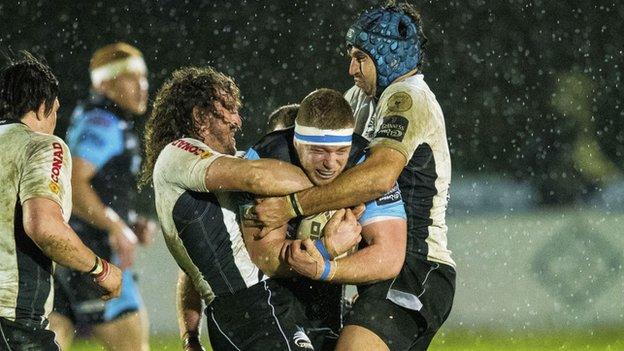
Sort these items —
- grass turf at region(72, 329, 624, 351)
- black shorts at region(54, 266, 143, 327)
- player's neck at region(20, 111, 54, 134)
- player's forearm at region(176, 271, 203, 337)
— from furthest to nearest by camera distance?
grass turf at region(72, 329, 624, 351) < black shorts at region(54, 266, 143, 327) < player's forearm at region(176, 271, 203, 337) < player's neck at region(20, 111, 54, 134)

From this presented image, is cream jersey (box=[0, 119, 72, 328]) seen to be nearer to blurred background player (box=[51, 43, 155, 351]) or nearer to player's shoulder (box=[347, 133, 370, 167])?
player's shoulder (box=[347, 133, 370, 167])

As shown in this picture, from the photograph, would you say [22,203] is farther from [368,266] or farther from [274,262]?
[368,266]

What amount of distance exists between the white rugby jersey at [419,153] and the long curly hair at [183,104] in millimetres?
685

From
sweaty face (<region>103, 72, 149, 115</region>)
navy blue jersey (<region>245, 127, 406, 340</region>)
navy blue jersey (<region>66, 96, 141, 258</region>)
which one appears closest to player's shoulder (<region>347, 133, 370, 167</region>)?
navy blue jersey (<region>245, 127, 406, 340</region>)

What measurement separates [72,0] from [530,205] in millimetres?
5148

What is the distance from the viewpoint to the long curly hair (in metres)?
5.27

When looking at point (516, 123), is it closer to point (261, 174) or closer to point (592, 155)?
point (592, 155)

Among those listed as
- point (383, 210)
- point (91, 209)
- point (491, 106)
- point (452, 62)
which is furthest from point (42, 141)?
point (452, 62)

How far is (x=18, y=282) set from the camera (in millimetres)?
4961

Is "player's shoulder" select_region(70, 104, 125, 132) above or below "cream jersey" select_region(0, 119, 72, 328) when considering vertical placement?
below

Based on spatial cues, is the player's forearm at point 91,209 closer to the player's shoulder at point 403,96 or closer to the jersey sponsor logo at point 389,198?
the player's shoulder at point 403,96

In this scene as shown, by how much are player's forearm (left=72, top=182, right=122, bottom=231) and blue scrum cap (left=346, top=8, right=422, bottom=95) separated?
2.49 m

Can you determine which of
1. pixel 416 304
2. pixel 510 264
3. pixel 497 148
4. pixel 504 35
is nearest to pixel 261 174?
pixel 416 304

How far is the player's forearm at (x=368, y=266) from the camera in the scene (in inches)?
188
